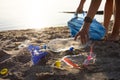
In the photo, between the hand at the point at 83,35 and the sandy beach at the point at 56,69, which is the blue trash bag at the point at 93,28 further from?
the hand at the point at 83,35

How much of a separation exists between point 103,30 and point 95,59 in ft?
3.19

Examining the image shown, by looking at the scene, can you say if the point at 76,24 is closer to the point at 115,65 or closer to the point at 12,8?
the point at 115,65

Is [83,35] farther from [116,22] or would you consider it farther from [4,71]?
[116,22]

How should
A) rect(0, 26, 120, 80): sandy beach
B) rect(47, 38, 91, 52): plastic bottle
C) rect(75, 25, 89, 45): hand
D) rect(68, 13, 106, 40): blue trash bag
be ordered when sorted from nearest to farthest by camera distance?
1. rect(0, 26, 120, 80): sandy beach
2. rect(75, 25, 89, 45): hand
3. rect(47, 38, 91, 52): plastic bottle
4. rect(68, 13, 106, 40): blue trash bag

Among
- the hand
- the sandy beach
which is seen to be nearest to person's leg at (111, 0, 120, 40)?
the sandy beach

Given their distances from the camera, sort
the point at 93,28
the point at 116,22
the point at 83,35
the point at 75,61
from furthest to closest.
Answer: the point at 93,28 < the point at 116,22 < the point at 75,61 < the point at 83,35

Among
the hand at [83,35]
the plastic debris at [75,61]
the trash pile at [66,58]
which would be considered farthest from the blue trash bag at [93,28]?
the hand at [83,35]

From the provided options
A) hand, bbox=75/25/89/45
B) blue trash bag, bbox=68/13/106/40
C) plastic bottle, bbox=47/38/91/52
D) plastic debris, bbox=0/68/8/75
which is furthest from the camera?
blue trash bag, bbox=68/13/106/40

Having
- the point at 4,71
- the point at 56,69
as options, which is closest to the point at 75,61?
the point at 56,69

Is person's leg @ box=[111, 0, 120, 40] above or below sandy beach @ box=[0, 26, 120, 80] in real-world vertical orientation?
above

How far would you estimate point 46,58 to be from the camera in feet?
11.4

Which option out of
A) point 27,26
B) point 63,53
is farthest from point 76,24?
point 27,26

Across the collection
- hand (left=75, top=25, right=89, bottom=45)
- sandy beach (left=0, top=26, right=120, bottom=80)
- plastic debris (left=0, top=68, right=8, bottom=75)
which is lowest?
plastic debris (left=0, top=68, right=8, bottom=75)

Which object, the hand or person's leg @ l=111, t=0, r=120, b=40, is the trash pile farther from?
person's leg @ l=111, t=0, r=120, b=40
